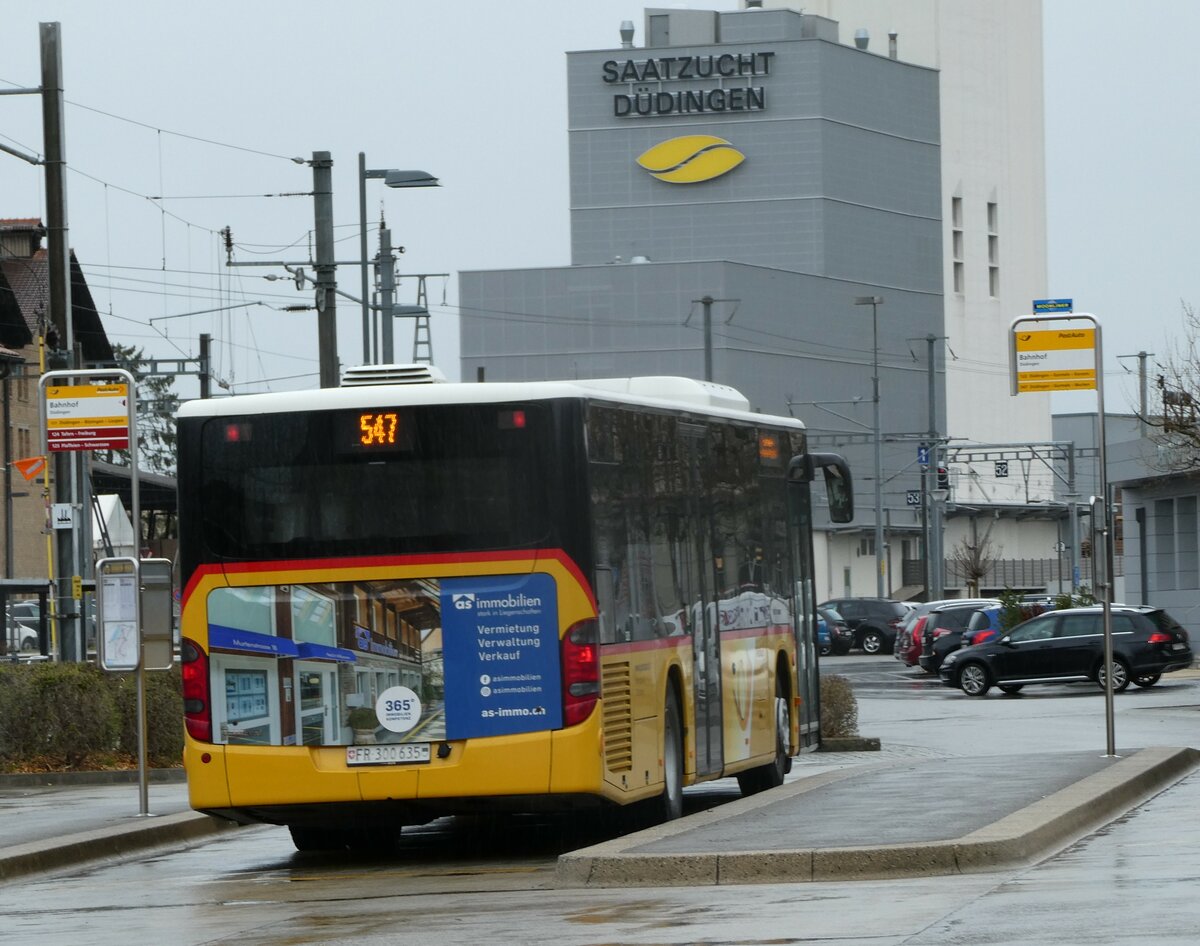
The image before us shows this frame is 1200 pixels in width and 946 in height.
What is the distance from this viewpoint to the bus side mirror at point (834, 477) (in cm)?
2039

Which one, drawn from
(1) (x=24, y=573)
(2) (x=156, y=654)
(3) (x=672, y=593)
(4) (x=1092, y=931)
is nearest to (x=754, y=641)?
(3) (x=672, y=593)

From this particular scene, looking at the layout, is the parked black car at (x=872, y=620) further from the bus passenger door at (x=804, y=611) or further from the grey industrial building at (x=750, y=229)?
the bus passenger door at (x=804, y=611)

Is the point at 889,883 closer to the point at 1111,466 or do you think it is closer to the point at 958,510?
the point at 1111,466

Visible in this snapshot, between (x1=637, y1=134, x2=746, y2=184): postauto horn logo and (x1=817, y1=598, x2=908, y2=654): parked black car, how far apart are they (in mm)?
43947

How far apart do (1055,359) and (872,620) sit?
5244 cm

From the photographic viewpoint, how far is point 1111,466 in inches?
2420

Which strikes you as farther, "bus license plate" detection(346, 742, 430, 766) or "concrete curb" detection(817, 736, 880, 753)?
"concrete curb" detection(817, 736, 880, 753)

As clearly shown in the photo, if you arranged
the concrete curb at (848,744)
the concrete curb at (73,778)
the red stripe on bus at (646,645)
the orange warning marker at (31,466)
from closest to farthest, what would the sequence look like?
the red stripe on bus at (646,645)
the concrete curb at (73,778)
the concrete curb at (848,744)
the orange warning marker at (31,466)

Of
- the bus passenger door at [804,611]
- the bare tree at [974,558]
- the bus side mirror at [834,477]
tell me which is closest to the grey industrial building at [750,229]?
the bare tree at [974,558]

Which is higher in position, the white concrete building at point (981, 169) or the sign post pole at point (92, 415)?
the white concrete building at point (981, 169)

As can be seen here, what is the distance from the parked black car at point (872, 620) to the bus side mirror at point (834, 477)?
5073cm

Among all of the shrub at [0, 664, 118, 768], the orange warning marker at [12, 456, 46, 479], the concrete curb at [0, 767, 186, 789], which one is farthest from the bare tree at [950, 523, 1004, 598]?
the concrete curb at [0, 767, 186, 789]

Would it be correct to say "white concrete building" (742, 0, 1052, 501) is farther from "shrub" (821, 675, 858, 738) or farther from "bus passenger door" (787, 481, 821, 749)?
"bus passenger door" (787, 481, 821, 749)

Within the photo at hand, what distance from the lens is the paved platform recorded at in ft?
41.4
